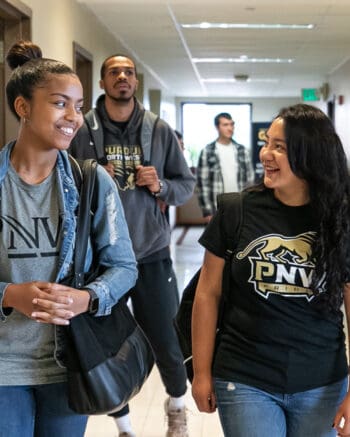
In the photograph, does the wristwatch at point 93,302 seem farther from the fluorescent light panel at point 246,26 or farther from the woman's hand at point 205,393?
the fluorescent light panel at point 246,26

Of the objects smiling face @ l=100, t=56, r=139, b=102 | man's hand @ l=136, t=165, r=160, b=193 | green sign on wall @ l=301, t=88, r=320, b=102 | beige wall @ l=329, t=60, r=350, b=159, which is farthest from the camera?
green sign on wall @ l=301, t=88, r=320, b=102

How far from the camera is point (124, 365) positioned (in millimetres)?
1654

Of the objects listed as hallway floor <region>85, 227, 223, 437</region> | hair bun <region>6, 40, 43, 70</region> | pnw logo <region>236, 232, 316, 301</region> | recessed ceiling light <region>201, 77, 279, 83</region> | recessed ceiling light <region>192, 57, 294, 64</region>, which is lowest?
hallway floor <region>85, 227, 223, 437</region>

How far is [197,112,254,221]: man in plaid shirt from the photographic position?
6.67 metres

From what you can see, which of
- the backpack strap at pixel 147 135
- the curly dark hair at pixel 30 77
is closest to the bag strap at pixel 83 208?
the curly dark hair at pixel 30 77

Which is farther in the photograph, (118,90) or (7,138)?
(7,138)

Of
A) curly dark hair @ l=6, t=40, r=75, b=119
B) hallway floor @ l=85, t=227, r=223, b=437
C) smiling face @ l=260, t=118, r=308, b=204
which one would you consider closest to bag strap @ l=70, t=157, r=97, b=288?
curly dark hair @ l=6, t=40, r=75, b=119

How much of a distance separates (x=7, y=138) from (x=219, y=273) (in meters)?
2.65

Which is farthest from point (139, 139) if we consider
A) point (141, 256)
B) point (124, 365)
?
point (124, 365)

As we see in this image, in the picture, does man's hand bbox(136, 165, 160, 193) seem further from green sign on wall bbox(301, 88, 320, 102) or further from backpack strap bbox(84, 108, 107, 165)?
green sign on wall bbox(301, 88, 320, 102)

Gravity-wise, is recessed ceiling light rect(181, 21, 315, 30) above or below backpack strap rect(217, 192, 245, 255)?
above

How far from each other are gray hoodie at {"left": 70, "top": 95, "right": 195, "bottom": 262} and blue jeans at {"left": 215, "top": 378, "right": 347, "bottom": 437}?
4.17ft

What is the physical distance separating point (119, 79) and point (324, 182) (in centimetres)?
152

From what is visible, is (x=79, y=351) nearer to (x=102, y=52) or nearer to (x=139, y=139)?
(x=139, y=139)
